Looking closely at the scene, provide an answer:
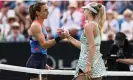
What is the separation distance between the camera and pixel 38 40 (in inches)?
269

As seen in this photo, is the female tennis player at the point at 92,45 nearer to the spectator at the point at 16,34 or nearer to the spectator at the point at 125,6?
the spectator at the point at 16,34

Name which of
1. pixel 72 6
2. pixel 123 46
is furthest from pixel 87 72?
pixel 72 6

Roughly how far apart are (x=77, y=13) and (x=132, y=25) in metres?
1.50

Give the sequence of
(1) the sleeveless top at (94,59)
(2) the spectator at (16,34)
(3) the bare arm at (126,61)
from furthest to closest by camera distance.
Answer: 1. (2) the spectator at (16,34)
2. (3) the bare arm at (126,61)
3. (1) the sleeveless top at (94,59)

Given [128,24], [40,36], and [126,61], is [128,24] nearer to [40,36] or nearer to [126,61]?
[126,61]

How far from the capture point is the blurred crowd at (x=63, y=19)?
43.7 feet

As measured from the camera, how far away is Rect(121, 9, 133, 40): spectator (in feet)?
43.2

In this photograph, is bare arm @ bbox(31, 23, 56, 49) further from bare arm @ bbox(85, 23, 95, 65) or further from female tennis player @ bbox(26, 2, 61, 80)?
bare arm @ bbox(85, 23, 95, 65)

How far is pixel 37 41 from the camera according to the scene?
691cm

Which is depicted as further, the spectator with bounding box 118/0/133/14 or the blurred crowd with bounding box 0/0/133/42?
the spectator with bounding box 118/0/133/14

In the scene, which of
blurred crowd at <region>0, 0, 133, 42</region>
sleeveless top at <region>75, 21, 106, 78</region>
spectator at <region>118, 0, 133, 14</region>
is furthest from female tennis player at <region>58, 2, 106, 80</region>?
spectator at <region>118, 0, 133, 14</region>

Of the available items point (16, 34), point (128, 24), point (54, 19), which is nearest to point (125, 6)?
point (128, 24)

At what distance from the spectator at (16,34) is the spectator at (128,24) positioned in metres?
2.65

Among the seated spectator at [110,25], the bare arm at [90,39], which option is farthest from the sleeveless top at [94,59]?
the seated spectator at [110,25]
